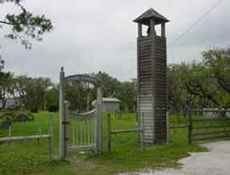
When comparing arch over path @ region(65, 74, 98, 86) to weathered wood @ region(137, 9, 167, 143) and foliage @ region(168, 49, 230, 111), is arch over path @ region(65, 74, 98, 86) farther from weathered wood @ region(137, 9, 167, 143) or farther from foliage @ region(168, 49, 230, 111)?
foliage @ region(168, 49, 230, 111)

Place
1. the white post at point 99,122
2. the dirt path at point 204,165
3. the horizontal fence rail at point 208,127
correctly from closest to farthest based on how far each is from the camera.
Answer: the dirt path at point 204,165 < the white post at point 99,122 < the horizontal fence rail at point 208,127

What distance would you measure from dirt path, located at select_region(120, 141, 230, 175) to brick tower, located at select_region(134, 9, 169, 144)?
227 cm

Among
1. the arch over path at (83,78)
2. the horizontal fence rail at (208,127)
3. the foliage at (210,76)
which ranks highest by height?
the foliage at (210,76)

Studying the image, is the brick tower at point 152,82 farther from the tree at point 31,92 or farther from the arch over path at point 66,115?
the tree at point 31,92

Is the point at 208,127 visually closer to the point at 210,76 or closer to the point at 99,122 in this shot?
the point at 99,122

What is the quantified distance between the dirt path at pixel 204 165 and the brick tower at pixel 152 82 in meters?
2.27

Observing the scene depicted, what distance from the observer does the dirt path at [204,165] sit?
691 centimetres

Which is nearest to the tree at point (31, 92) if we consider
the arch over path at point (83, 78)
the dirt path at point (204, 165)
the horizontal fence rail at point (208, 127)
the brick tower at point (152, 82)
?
the horizontal fence rail at point (208, 127)

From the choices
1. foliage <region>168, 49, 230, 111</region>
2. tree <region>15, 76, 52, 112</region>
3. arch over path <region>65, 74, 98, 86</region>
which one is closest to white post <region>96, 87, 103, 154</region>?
arch over path <region>65, 74, 98, 86</region>

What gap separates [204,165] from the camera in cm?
771

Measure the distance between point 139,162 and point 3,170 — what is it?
9.98ft

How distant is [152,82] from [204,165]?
14.4 ft

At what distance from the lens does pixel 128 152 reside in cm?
949

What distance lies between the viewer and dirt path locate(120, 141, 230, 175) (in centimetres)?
691
